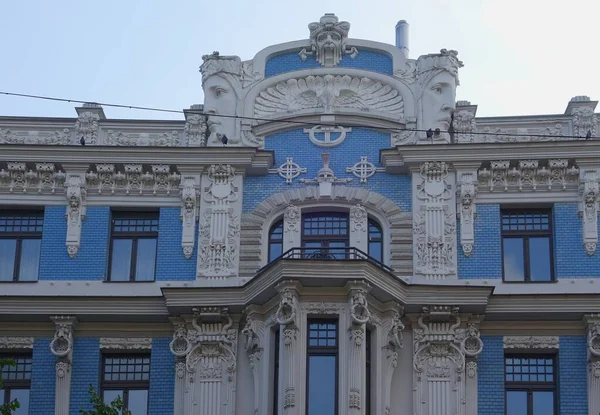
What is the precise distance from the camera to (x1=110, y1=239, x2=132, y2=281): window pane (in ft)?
120

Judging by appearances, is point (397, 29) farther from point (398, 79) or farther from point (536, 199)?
point (536, 199)

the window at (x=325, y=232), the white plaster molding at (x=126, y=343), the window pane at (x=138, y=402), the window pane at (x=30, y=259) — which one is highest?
the window at (x=325, y=232)

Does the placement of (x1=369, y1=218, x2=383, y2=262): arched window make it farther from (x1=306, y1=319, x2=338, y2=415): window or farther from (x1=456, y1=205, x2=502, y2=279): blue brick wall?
(x1=306, y1=319, x2=338, y2=415): window

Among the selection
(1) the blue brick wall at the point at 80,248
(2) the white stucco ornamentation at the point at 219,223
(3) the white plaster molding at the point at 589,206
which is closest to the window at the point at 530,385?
(3) the white plaster molding at the point at 589,206

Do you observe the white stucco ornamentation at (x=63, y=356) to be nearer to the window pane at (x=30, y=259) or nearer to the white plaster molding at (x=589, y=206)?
the window pane at (x=30, y=259)

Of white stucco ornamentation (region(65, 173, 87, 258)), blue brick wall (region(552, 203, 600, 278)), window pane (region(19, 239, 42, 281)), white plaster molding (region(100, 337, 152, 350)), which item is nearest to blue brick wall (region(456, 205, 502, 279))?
blue brick wall (region(552, 203, 600, 278))

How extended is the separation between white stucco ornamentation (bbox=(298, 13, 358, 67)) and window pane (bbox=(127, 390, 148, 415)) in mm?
9418

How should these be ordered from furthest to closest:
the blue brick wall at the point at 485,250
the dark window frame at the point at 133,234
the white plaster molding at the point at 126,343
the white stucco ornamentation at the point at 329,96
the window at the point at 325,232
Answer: the white stucco ornamentation at the point at 329,96, the dark window frame at the point at 133,234, the window at the point at 325,232, the blue brick wall at the point at 485,250, the white plaster molding at the point at 126,343

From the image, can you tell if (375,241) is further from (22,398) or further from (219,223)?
(22,398)

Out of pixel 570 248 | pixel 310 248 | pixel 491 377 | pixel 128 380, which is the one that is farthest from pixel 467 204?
pixel 128 380

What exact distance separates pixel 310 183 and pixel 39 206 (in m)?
6.56

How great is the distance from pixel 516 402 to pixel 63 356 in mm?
10321

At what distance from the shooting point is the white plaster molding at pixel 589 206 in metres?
35.9

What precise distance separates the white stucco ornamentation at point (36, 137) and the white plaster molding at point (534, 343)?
11.8 metres
